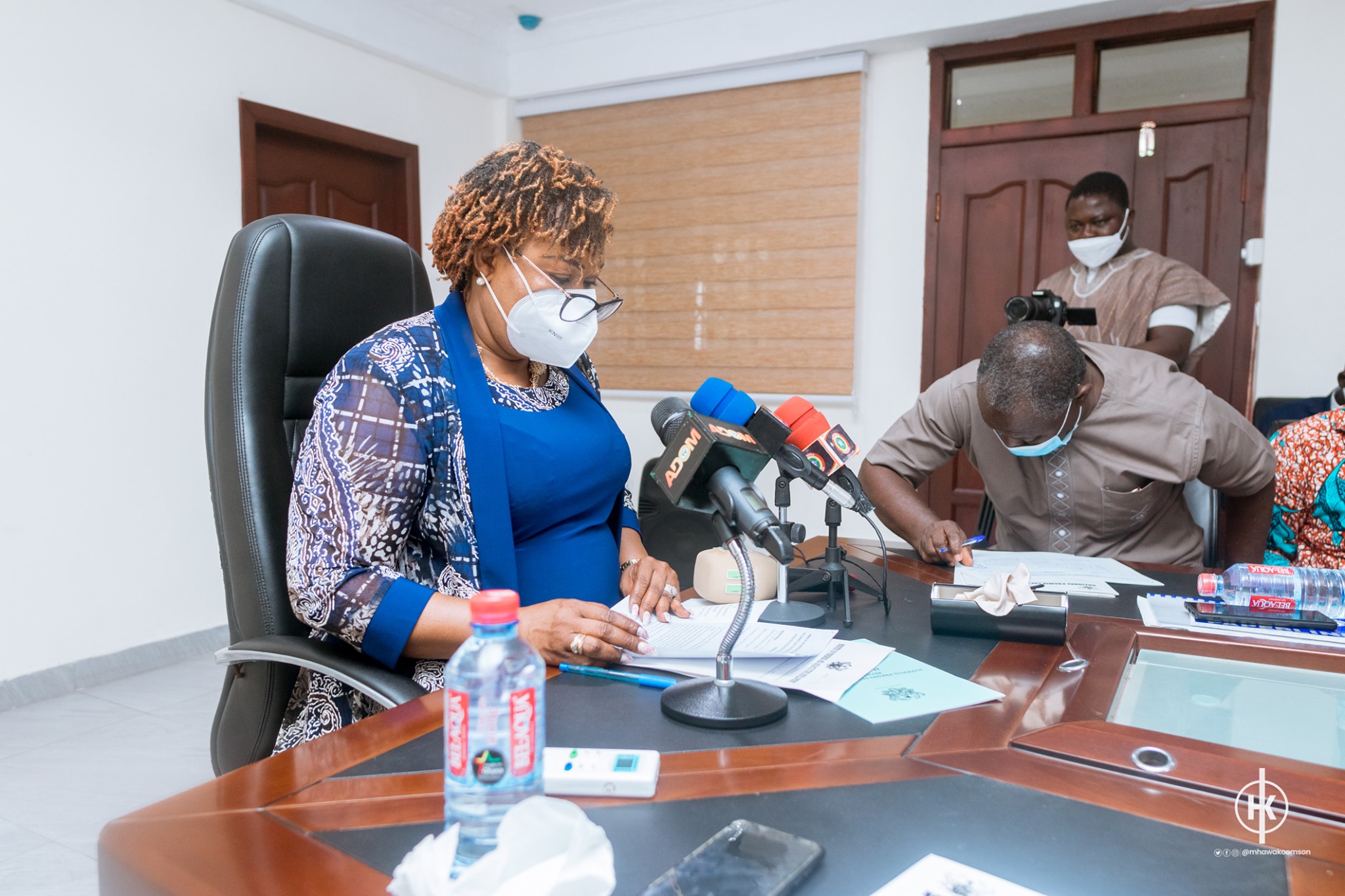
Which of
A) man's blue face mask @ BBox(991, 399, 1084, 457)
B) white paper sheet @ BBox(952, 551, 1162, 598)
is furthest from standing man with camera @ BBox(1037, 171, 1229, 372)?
white paper sheet @ BBox(952, 551, 1162, 598)

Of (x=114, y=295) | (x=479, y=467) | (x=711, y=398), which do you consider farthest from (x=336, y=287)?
(x=114, y=295)

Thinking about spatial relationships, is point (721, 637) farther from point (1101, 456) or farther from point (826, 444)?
point (1101, 456)

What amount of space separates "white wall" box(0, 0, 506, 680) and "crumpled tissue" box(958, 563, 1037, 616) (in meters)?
2.81

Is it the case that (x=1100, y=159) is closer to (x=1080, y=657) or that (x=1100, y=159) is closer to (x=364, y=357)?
(x=1080, y=657)

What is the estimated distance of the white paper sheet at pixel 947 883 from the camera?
1.87ft

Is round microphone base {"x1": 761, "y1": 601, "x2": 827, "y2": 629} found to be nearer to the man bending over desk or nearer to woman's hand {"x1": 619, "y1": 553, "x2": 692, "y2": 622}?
woman's hand {"x1": 619, "y1": 553, "x2": 692, "y2": 622}

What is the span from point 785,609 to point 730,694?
0.37m

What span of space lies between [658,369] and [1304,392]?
2.60 meters

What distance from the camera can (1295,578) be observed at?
4.14 ft

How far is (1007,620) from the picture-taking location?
1.12m

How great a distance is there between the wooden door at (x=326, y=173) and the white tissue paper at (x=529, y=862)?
301 centimetres

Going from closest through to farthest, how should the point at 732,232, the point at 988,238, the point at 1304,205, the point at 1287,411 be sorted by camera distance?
the point at 1287,411, the point at 1304,205, the point at 988,238, the point at 732,232

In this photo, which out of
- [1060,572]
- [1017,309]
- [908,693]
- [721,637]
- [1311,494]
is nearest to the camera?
[908,693]

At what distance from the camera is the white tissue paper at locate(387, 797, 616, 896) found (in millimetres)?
479
